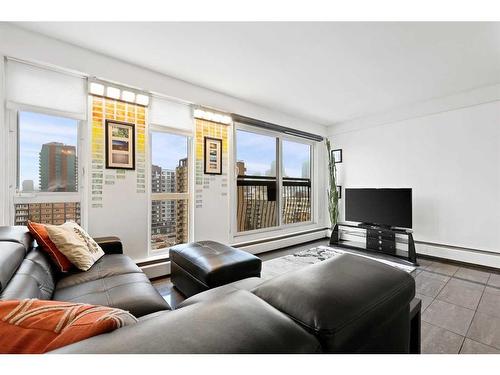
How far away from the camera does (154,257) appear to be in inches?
120

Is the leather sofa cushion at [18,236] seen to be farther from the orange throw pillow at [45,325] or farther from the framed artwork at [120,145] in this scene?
the orange throw pillow at [45,325]

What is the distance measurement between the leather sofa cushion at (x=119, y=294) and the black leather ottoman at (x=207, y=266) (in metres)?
0.50

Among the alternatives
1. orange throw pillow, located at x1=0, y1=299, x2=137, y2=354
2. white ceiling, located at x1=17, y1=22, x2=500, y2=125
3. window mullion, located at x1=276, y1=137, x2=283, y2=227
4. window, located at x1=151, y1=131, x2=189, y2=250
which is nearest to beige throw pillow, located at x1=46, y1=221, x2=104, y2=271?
window, located at x1=151, y1=131, x2=189, y2=250

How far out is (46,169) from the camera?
2420 millimetres

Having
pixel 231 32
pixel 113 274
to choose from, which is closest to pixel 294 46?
pixel 231 32

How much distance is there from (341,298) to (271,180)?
395 cm

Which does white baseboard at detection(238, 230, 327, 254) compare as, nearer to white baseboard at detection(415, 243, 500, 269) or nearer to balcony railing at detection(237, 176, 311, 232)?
balcony railing at detection(237, 176, 311, 232)

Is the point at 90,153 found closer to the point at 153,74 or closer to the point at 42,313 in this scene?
the point at 153,74

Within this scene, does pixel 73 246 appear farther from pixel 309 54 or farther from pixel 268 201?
pixel 268 201

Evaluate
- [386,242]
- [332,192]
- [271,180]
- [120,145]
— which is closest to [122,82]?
[120,145]

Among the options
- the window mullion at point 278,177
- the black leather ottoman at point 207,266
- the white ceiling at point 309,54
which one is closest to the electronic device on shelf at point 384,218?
the window mullion at point 278,177

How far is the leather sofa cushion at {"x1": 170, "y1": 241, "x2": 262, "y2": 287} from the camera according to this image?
1.98 m

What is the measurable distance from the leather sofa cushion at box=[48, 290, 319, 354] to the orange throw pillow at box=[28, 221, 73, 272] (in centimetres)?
164

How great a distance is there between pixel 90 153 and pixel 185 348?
2.74m
